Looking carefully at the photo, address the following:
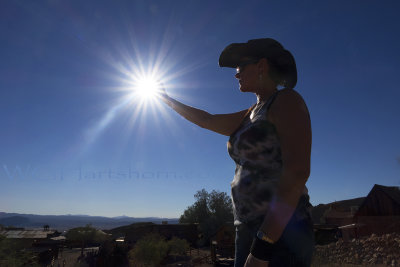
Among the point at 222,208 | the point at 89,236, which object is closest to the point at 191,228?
the point at 222,208

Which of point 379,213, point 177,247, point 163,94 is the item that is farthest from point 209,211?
point 163,94

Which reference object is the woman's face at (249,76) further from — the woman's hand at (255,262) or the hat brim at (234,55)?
the woman's hand at (255,262)

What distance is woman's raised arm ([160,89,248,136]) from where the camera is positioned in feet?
6.55

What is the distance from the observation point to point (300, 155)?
121cm

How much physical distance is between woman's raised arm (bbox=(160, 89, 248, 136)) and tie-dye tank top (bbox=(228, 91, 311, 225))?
1.60 feet

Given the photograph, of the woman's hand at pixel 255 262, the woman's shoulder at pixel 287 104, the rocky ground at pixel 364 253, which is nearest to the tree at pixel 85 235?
the rocky ground at pixel 364 253

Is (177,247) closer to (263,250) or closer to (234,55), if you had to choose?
(234,55)

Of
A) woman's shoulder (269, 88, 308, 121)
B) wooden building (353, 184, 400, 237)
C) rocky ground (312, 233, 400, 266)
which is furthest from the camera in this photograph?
wooden building (353, 184, 400, 237)

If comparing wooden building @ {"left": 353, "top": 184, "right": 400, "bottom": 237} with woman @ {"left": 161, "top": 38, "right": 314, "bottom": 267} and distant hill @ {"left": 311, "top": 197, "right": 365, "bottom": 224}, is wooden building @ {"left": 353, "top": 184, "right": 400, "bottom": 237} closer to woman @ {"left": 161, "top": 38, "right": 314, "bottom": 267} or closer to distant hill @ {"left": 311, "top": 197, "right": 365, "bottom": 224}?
distant hill @ {"left": 311, "top": 197, "right": 365, "bottom": 224}

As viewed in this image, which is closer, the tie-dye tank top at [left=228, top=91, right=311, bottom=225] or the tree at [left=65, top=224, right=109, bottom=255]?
A: the tie-dye tank top at [left=228, top=91, right=311, bottom=225]

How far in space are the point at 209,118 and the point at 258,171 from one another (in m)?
0.83

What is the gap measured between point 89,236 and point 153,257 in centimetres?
3465

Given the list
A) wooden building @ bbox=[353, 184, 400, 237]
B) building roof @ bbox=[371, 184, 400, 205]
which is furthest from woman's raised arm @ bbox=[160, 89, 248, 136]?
building roof @ bbox=[371, 184, 400, 205]

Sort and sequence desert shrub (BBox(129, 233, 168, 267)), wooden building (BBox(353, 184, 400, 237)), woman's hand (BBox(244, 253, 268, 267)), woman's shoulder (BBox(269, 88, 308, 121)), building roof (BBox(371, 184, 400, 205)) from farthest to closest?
desert shrub (BBox(129, 233, 168, 267)) → building roof (BBox(371, 184, 400, 205)) → wooden building (BBox(353, 184, 400, 237)) → woman's shoulder (BBox(269, 88, 308, 121)) → woman's hand (BBox(244, 253, 268, 267))
